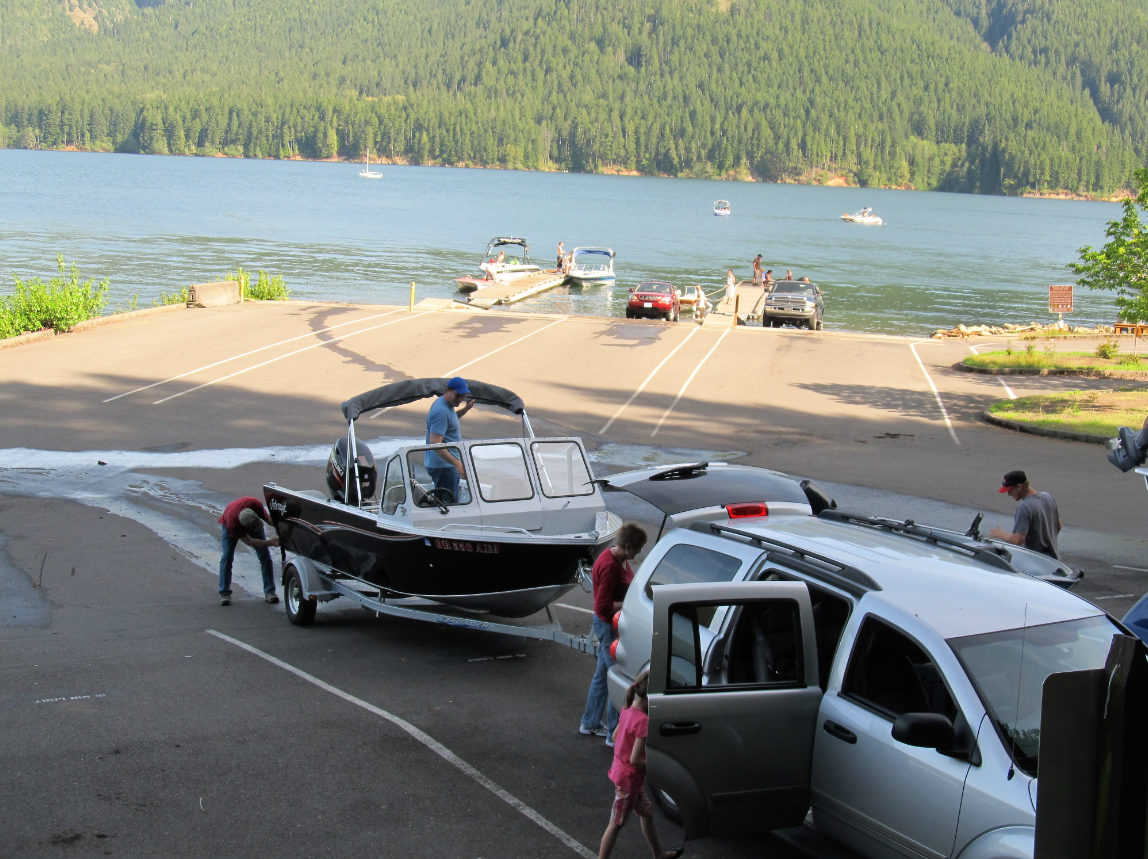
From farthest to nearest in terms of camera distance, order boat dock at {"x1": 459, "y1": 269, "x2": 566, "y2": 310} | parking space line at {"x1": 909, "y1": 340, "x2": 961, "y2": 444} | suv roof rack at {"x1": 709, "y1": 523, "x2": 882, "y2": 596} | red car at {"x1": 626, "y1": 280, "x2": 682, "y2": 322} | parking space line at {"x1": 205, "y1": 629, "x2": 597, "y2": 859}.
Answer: boat dock at {"x1": 459, "y1": 269, "x2": 566, "y2": 310} < red car at {"x1": 626, "y1": 280, "x2": 682, "y2": 322} < parking space line at {"x1": 909, "y1": 340, "x2": 961, "y2": 444} < parking space line at {"x1": 205, "y1": 629, "x2": 597, "y2": 859} < suv roof rack at {"x1": 709, "y1": 523, "x2": 882, "y2": 596}

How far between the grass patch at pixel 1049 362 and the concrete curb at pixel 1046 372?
0.04m

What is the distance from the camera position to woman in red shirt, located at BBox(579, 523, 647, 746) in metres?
6.80

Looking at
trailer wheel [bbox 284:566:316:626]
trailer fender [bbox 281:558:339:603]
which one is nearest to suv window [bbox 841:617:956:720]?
trailer fender [bbox 281:558:339:603]

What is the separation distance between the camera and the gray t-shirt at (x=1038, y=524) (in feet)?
31.2

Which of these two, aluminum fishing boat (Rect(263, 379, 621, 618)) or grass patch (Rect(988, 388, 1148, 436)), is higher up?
aluminum fishing boat (Rect(263, 379, 621, 618))

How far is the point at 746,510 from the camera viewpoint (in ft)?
22.0

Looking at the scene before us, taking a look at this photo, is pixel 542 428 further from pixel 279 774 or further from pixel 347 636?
pixel 279 774

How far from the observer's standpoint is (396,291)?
56.8 meters

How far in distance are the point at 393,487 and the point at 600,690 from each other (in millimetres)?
3404

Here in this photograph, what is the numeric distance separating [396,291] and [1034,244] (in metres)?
95.9

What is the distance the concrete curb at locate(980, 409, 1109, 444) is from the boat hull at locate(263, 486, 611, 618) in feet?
47.5

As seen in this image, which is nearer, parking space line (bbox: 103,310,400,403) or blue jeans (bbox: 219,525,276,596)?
blue jeans (bbox: 219,525,276,596)

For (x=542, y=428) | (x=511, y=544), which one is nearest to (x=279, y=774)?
(x=511, y=544)

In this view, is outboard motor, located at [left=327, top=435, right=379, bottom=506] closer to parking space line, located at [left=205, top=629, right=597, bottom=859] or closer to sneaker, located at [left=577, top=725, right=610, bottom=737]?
parking space line, located at [left=205, top=629, right=597, bottom=859]
